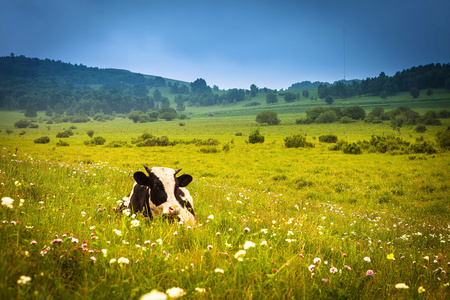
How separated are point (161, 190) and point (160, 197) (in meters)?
0.18

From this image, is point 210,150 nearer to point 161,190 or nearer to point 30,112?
point 161,190

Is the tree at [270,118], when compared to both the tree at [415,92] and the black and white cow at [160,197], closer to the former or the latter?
the black and white cow at [160,197]

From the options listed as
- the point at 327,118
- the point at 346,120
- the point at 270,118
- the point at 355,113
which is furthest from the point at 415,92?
the point at 270,118

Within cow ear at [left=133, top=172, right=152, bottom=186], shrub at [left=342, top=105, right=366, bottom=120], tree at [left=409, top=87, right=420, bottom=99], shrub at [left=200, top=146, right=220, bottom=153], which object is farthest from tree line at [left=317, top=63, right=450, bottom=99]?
cow ear at [left=133, top=172, right=152, bottom=186]

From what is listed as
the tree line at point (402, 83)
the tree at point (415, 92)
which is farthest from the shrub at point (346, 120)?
the tree line at point (402, 83)

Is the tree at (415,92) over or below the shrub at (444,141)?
over

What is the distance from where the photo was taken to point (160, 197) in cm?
614

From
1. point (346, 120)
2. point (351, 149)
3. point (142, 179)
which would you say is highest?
point (142, 179)

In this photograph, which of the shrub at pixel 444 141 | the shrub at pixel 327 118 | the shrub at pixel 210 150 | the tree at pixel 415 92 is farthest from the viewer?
the tree at pixel 415 92

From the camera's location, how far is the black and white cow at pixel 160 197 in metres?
5.82

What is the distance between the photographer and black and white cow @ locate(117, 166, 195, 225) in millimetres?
5819

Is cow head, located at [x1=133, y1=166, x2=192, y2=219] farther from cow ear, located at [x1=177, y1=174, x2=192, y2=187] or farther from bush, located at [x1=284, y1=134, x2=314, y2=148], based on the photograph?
bush, located at [x1=284, y1=134, x2=314, y2=148]

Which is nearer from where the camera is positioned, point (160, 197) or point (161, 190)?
point (160, 197)

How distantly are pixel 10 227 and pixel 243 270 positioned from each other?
3.01 metres
